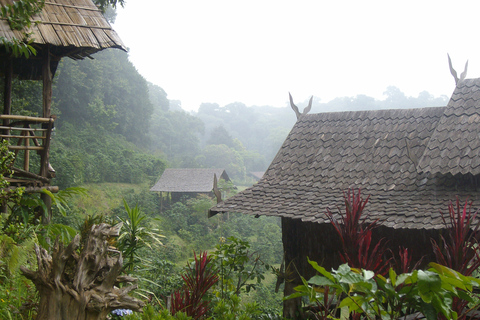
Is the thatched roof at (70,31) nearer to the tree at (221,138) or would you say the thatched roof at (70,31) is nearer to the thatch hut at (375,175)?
the thatch hut at (375,175)

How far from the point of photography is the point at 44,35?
4.92 m

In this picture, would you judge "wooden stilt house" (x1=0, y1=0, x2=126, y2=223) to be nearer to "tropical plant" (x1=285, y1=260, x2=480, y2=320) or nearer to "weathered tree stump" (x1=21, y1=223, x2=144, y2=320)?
"weathered tree stump" (x1=21, y1=223, x2=144, y2=320)

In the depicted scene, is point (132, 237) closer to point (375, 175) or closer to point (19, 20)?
point (19, 20)

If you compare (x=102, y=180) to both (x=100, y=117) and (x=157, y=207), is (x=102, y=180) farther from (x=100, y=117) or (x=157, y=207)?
(x=100, y=117)

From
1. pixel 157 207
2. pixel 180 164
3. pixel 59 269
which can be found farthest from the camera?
pixel 180 164

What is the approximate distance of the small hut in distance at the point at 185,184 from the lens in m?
26.0

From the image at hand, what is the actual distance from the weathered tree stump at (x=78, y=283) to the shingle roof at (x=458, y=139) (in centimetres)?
471

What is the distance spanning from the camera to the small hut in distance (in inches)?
1023

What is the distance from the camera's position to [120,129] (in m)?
36.5

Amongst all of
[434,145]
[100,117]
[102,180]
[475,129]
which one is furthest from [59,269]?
[100,117]

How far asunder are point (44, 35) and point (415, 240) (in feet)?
19.3

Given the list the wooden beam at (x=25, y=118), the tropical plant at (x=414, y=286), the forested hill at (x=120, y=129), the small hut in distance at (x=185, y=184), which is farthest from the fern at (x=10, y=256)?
the small hut in distance at (x=185, y=184)

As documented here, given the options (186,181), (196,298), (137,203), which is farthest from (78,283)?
(186,181)

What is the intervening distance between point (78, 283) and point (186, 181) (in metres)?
24.9
